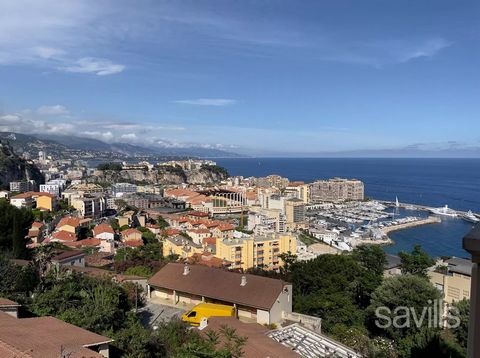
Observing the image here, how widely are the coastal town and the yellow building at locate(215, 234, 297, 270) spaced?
0.05 meters

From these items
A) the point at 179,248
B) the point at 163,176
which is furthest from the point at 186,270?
the point at 163,176

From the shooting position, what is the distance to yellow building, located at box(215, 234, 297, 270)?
18656mm

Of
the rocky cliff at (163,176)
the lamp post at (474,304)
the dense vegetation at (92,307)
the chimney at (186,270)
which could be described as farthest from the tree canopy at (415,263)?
the rocky cliff at (163,176)

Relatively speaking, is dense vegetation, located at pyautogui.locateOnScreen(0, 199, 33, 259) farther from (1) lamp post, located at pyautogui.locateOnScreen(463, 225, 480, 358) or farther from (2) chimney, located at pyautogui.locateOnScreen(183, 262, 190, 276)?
(1) lamp post, located at pyautogui.locateOnScreen(463, 225, 480, 358)

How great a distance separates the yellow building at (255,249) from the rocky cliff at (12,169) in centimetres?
2999

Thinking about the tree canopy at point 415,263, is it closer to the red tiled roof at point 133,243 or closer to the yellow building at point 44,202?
the red tiled roof at point 133,243

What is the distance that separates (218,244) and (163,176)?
182ft

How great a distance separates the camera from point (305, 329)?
7395 millimetres

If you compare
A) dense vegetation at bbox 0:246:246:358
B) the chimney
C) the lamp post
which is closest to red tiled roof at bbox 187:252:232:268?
the chimney

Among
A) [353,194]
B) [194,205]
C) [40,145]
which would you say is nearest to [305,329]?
[194,205]

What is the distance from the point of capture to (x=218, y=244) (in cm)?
1895

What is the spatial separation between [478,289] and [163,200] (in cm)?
4566

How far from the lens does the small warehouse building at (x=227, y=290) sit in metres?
8.09

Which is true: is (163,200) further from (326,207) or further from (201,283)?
(201,283)
